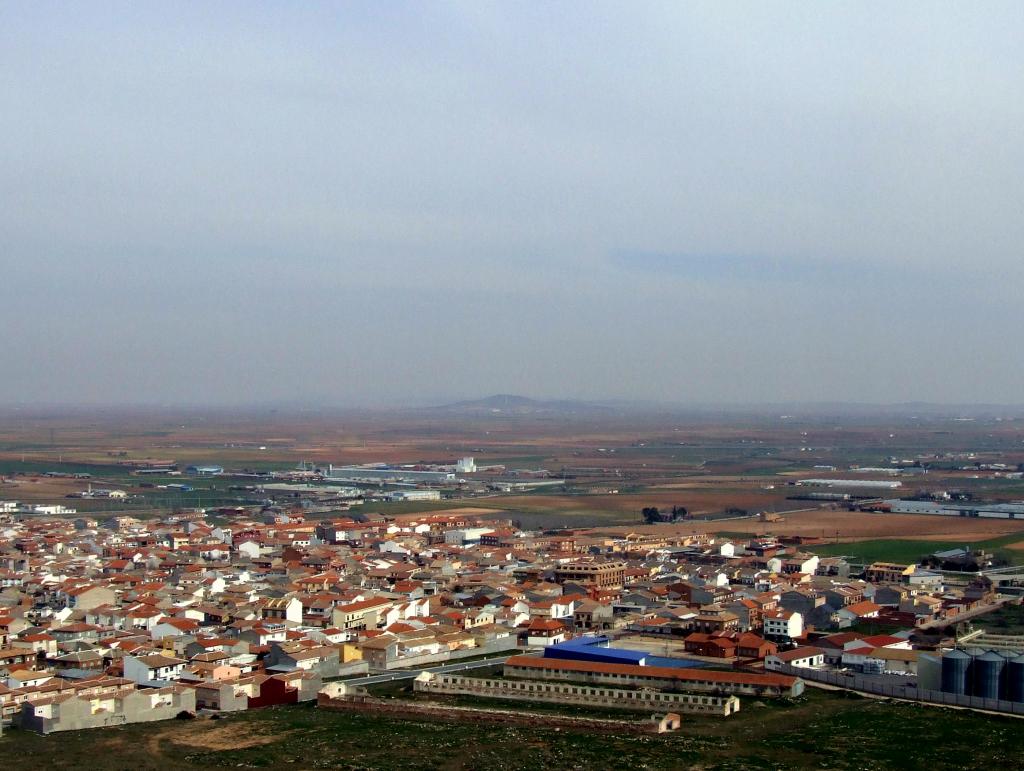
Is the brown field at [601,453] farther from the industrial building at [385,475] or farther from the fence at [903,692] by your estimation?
the fence at [903,692]

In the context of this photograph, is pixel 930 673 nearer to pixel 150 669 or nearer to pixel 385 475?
pixel 150 669

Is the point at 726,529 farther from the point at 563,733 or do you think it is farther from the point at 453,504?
the point at 563,733

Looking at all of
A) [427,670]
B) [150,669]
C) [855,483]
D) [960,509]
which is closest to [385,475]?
[855,483]

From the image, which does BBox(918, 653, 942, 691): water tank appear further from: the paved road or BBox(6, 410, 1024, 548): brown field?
BBox(6, 410, 1024, 548): brown field

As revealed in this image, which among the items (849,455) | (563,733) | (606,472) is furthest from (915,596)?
(849,455)

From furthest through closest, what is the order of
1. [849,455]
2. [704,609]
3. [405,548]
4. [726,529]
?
[849,455], [726,529], [405,548], [704,609]

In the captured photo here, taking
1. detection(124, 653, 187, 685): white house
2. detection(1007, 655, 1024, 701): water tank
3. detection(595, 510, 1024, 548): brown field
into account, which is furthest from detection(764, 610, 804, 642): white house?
detection(595, 510, 1024, 548): brown field

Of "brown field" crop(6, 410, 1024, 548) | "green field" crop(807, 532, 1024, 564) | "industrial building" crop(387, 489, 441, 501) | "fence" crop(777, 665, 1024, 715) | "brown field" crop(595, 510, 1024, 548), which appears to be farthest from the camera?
"industrial building" crop(387, 489, 441, 501)
